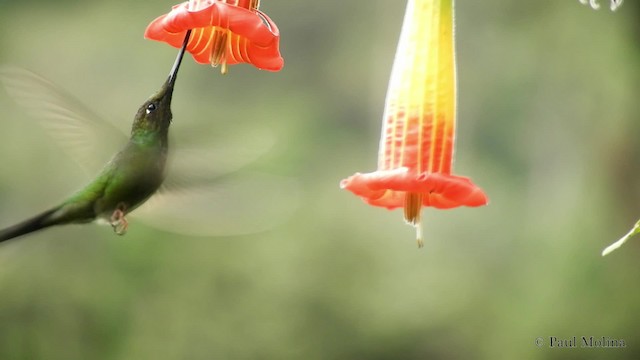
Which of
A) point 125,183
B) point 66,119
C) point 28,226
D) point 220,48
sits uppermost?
point 220,48

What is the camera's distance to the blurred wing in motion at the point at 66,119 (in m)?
1.58

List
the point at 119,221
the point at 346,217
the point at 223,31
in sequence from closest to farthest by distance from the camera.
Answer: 1. the point at 223,31
2. the point at 119,221
3. the point at 346,217

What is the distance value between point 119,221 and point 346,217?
3.38m

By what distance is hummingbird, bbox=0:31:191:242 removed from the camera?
1666mm

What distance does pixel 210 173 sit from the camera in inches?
68.5

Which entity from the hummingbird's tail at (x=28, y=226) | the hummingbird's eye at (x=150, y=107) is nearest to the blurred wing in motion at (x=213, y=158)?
the hummingbird's eye at (x=150, y=107)

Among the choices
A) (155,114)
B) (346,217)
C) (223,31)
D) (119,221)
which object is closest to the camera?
(223,31)

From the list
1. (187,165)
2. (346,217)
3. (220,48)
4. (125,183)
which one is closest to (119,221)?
(125,183)

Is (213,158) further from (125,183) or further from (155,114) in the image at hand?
(125,183)

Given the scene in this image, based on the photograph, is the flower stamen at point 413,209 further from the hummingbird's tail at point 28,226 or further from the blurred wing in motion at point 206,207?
the hummingbird's tail at point 28,226

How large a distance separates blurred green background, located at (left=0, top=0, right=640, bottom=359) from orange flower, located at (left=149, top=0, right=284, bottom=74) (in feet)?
9.32

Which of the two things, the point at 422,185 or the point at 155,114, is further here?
the point at 155,114

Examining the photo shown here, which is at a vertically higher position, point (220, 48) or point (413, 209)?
point (220, 48)

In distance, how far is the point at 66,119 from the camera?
67.1 inches
